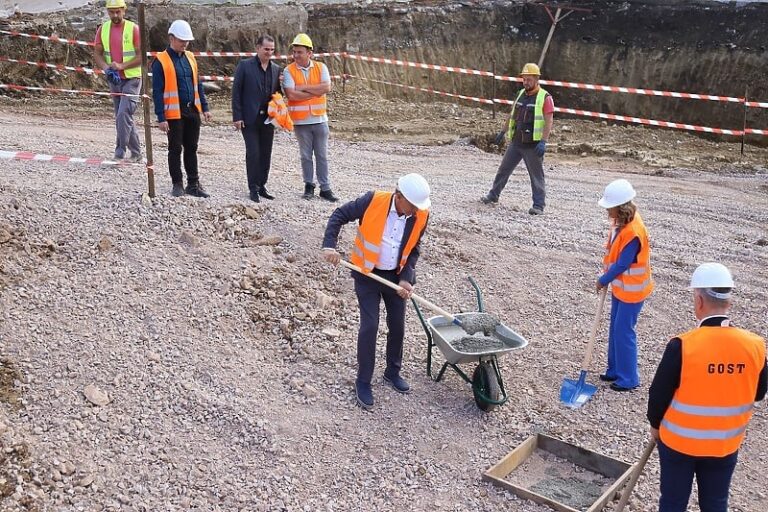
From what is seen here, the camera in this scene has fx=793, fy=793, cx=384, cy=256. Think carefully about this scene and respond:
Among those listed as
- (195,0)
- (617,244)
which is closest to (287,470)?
(617,244)

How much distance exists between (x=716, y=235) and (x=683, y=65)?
1120 cm

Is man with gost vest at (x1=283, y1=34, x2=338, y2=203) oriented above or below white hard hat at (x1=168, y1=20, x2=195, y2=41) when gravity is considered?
below

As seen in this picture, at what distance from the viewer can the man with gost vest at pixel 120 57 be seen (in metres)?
9.55

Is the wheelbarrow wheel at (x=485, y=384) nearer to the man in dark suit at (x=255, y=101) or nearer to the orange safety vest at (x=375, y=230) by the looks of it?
the orange safety vest at (x=375, y=230)

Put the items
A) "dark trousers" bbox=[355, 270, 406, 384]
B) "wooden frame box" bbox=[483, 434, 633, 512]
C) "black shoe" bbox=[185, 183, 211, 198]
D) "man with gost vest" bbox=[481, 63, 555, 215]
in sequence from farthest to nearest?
"man with gost vest" bbox=[481, 63, 555, 215] → "black shoe" bbox=[185, 183, 211, 198] → "dark trousers" bbox=[355, 270, 406, 384] → "wooden frame box" bbox=[483, 434, 633, 512]

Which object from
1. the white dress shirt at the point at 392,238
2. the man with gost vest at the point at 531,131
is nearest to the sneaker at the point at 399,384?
the white dress shirt at the point at 392,238

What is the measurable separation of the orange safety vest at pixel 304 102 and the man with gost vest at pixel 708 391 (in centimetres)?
594

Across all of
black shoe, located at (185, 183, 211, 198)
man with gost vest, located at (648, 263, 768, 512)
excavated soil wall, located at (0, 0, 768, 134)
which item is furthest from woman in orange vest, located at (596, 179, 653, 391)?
excavated soil wall, located at (0, 0, 768, 134)

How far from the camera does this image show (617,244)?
646 cm

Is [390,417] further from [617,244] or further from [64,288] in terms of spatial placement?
Answer: [64,288]

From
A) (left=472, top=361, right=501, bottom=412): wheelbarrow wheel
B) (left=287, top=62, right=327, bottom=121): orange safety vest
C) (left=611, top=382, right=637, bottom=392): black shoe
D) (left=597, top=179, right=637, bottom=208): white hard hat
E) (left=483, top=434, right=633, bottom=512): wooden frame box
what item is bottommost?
(left=483, top=434, right=633, bottom=512): wooden frame box

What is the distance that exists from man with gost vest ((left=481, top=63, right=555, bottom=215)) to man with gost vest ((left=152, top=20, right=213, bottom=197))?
166 inches

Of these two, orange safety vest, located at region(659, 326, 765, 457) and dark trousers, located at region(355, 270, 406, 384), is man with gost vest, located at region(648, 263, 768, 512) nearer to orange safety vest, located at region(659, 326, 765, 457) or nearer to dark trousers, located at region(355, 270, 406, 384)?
orange safety vest, located at region(659, 326, 765, 457)

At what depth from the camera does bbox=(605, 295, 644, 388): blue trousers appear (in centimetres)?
666
